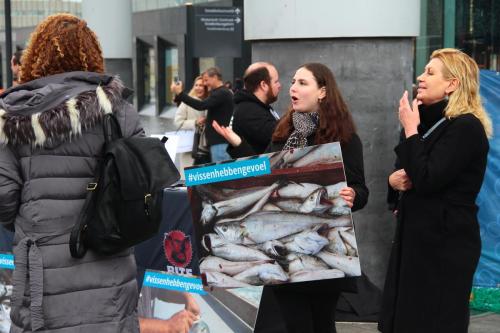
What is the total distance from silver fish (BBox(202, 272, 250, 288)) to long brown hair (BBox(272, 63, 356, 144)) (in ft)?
2.74

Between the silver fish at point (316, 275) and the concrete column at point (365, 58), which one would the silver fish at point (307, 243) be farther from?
the concrete column at point (365, 58)

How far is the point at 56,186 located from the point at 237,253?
1.13 m

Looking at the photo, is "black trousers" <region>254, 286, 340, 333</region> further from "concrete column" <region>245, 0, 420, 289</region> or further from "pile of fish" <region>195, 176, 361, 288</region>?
"concrete column" <region>245, 0, 420, 289</region>

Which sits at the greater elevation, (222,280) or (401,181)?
(401,181)

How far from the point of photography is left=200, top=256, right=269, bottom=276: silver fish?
14.4 ft

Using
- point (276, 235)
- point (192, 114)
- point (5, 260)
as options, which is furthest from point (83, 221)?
point (192, 114)

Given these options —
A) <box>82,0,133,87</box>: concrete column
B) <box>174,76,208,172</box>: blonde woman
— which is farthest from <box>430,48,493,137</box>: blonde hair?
<box>82,0,133,87</box>: concrete column

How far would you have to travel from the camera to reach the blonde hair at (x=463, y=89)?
468 cm

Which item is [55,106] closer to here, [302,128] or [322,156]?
[322,156]

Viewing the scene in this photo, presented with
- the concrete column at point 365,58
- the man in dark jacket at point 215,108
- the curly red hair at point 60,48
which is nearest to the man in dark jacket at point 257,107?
the concrete column at point 365,58

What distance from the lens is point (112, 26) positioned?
18.0m

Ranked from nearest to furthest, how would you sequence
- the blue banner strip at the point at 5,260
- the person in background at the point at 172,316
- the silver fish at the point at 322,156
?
the silver fish at the point at 322,156, the person in background at the point at 172,316, the blue banner strip at the point at 5,260

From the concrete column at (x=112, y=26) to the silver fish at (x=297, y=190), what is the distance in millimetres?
13257

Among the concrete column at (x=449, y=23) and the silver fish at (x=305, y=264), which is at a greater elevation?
the concrete column at (x=449, y=23)
